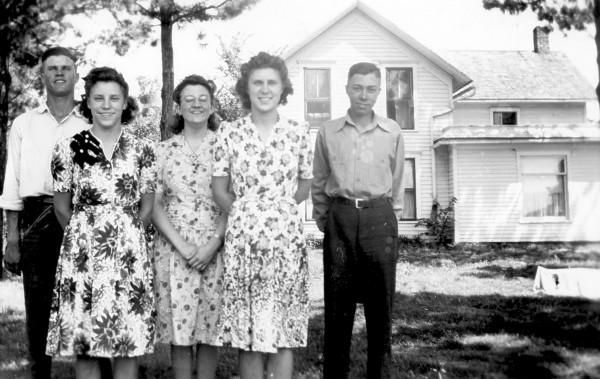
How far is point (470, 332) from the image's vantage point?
16.3 feet

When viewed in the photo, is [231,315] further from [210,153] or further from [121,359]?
[210,153]

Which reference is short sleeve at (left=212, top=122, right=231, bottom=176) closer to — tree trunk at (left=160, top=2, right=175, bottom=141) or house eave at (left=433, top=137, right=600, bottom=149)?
tree trunk at (left=160, top=2, right=175, bottom=141)

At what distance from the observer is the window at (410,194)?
1345 centimetres

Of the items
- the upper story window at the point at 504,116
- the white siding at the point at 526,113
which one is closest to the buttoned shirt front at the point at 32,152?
the white siding at the point at 526,113

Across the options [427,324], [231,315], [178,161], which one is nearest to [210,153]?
[178,161]

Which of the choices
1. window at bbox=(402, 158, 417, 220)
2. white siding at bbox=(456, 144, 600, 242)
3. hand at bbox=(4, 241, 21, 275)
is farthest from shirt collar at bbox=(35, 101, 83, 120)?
window at bbox=(402, 158, 417, 220)

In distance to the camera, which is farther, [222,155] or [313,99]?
[313,99]

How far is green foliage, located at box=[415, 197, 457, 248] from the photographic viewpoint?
40.7 feet

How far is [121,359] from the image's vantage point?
2697mm

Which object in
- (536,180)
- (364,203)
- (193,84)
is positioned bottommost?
(364,203)

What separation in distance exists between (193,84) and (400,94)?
1097 centimetres

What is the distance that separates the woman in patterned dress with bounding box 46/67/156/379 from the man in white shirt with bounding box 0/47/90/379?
1.24 ft

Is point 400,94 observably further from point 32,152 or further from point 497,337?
point 32,152

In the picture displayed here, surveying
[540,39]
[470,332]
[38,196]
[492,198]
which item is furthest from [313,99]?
[38,196]
